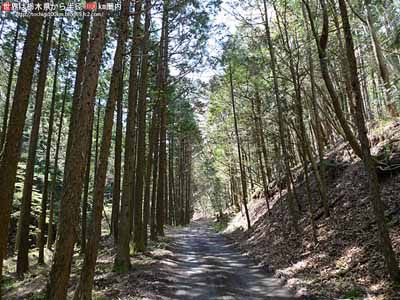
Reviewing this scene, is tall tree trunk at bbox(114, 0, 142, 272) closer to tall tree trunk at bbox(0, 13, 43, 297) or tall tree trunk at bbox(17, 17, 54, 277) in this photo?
tall tree trunk at bbox(17, 17, 54, 277)

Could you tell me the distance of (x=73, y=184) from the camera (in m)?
5.82

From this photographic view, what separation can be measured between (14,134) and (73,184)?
5.99 feet

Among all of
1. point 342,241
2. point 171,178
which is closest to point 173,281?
point 342,241

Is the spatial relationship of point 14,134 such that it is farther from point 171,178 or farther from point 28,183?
point 171,178

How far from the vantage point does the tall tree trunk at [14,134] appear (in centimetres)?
633

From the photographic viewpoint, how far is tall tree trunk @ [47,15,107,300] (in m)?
5.53

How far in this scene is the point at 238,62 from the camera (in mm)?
17422

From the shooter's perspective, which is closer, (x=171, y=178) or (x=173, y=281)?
(x=173, y=281)

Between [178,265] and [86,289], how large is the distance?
19.3 ft

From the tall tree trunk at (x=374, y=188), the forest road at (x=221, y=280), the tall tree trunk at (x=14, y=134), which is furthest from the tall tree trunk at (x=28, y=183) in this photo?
the tall tree trunk at (x=374, y=188)

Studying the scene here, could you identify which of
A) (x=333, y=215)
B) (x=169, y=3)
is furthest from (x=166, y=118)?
(x=333, y=215)

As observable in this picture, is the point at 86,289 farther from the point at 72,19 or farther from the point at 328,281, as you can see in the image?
the point at 72,19

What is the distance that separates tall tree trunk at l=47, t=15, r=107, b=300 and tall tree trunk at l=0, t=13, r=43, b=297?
123cm

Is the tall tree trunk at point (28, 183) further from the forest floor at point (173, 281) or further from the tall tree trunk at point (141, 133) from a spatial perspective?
the tall tree trunk at point (141, 133)
